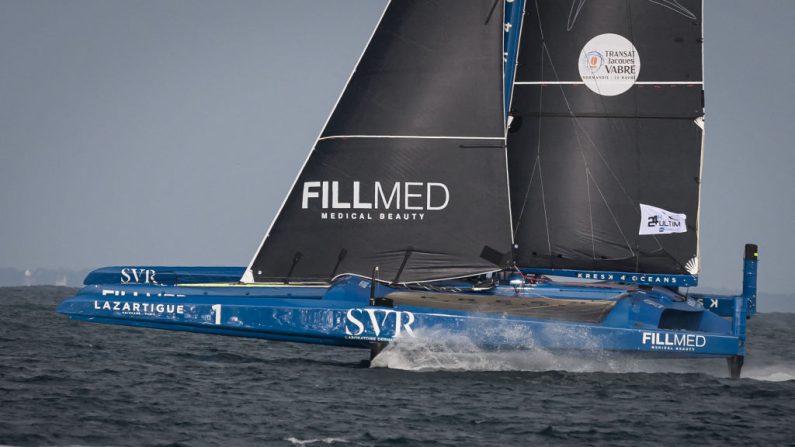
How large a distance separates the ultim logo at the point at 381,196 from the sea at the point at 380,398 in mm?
2428

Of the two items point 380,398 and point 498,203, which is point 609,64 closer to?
point 498,203

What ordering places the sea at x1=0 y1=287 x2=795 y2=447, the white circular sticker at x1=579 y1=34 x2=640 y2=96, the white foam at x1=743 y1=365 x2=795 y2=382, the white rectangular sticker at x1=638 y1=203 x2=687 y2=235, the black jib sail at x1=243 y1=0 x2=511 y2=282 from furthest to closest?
the white rectangular sticker at x1=638 y1=203 x2=687 y2=235 < the white circular sticker at x1=579 y1=34 x2=640 y2=96 < the white foam at x1=743 y1=365 x2=795 y2=382 < the black jib sail at x1=243 y1=0 x2=511 y2=282 < the sea at x1=0 y1=287 x2=795 y2=447

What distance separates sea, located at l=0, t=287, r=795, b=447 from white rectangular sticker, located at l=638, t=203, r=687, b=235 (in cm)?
228

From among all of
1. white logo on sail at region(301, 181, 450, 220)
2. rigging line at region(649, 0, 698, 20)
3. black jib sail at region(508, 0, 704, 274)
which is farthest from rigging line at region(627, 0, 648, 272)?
white logo on sail at region(301, 181, 450, 220)

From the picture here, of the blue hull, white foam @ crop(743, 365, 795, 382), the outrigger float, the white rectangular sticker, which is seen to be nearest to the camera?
the blue hull

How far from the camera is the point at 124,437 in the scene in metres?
13.5

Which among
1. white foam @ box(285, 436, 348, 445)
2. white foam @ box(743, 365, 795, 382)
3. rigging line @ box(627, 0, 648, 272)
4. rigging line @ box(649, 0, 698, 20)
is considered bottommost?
white foam @ box(285, 436, 348, 445)

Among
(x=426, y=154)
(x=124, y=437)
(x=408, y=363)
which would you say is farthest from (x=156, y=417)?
(x=426, y=154)

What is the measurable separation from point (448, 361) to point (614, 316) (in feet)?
8.82

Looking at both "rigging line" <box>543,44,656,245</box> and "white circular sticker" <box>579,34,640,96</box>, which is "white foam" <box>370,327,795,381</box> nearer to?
"rigging line" <box>543,44,656,245</box>

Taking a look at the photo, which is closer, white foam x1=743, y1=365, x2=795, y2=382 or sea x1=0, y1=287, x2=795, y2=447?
sea x1=0, y1=287, x2=795, y2=447

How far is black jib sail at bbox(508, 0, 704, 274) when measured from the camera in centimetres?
2142

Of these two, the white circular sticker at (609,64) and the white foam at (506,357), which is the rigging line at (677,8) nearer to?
the white circular sticker at (609,64)

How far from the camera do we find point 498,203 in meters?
20.1
